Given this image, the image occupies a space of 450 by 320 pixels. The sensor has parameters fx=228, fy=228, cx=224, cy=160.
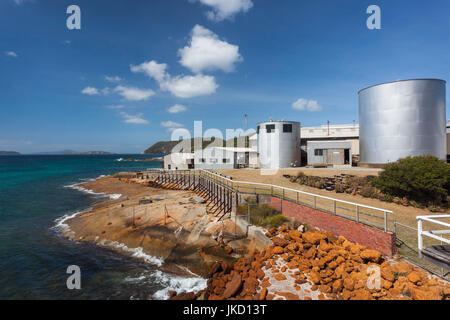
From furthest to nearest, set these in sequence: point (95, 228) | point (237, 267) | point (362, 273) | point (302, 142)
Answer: point (302, 142) < point (95, 228) < point (237, 267) < point (362, 273)

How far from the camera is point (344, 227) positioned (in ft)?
35.3

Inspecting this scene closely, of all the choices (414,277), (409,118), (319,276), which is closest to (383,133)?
(409,118)

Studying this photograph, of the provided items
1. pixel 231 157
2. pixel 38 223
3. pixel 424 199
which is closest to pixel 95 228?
pixel 38 223

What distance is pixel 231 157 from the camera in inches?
1457

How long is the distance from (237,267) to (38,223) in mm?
21396

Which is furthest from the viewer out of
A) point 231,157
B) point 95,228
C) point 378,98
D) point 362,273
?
point 231,157

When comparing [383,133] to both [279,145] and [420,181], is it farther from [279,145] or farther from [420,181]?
[279,145]

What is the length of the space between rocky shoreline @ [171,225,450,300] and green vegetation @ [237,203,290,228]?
1884 mm

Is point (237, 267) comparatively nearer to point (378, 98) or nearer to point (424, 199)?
point (424, 199)

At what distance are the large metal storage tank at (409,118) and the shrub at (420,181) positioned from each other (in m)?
9.27

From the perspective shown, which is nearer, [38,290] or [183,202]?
[38,290]

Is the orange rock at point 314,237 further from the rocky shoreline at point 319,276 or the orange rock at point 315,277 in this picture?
the orange rock at point 315,277

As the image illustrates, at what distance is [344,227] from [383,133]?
21.9 metres
